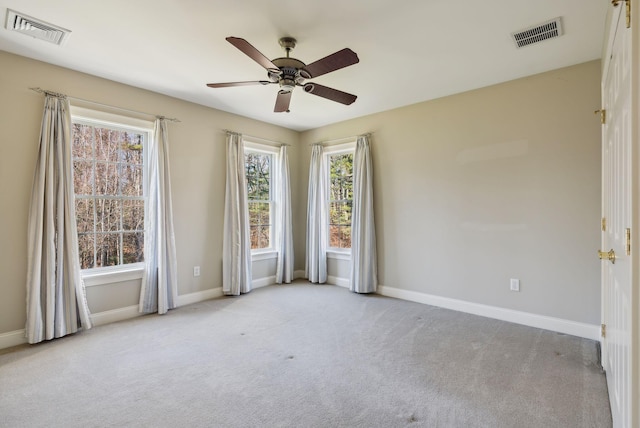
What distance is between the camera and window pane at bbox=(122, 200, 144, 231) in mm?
3723

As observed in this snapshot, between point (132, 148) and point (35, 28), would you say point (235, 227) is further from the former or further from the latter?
point (35, 28)

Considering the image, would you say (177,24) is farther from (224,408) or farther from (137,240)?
(224,408)

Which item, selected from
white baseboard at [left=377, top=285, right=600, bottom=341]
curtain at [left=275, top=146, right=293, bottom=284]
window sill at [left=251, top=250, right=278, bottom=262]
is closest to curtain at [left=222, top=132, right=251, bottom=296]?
window sill at [left=251, top=250, right=278, bottom=262]

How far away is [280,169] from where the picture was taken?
538 cm

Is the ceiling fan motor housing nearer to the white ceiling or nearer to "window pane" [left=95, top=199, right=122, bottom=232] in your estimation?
the white ceiling

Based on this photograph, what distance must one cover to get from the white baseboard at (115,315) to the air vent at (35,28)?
269 centimetres

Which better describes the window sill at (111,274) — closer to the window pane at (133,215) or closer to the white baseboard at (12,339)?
the window pane at (133,215)

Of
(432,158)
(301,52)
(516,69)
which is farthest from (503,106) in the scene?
(301,52)

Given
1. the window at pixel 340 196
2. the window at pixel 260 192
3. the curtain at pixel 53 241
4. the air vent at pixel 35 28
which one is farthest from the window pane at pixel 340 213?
the air vent at pixel 35 28

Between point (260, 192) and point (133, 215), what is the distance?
1972 millimetres

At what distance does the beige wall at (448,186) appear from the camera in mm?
2984

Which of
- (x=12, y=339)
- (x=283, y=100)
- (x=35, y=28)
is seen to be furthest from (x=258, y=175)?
(x=12, y=339)

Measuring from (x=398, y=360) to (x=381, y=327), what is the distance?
0.73 metres

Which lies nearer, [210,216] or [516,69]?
[516,69]
